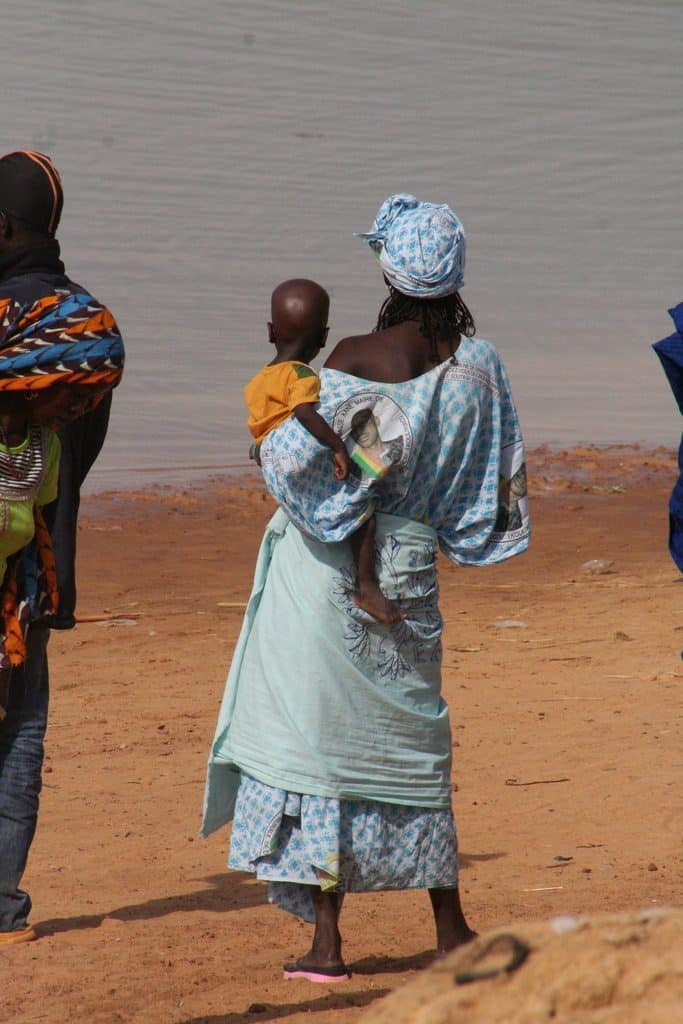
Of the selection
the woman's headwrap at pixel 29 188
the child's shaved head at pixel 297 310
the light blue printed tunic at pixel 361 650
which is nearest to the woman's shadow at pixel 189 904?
the light blue printed tunic at pixel 361 650

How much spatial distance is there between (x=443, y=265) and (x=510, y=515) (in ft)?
2.12

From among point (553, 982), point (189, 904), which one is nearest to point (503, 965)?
point (553, 982)

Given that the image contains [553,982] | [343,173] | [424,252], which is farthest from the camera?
[343,173]

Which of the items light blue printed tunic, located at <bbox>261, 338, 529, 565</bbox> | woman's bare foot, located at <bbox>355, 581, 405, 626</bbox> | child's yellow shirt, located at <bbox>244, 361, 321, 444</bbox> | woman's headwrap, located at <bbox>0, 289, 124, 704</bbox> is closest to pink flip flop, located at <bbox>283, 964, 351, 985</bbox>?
woman's bare foot, located at <bbox>355, 581, 405, 626</bbox>

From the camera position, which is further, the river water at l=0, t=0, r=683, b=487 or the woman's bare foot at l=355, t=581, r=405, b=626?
the river water at l=0, t=0, r=683, b=487

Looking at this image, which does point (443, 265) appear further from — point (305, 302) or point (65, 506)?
point (65, 506)

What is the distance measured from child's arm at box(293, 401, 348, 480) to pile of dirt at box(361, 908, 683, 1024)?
5.88 ft

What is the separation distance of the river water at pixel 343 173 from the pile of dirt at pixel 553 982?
351 inches

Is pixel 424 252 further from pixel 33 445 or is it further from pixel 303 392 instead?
pixel 33 445

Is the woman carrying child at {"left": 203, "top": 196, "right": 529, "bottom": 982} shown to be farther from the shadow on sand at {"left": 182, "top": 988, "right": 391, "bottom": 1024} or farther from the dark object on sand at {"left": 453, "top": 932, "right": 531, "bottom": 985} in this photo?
the dark object on sand at {"left": 453, "top": 932, "right": 531, "bottom": 985}

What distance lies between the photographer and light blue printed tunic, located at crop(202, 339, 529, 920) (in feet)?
12.1

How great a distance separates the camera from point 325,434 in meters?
3.64

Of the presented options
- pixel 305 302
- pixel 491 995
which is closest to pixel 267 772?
pixel 305 302

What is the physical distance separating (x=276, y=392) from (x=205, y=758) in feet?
7.92
